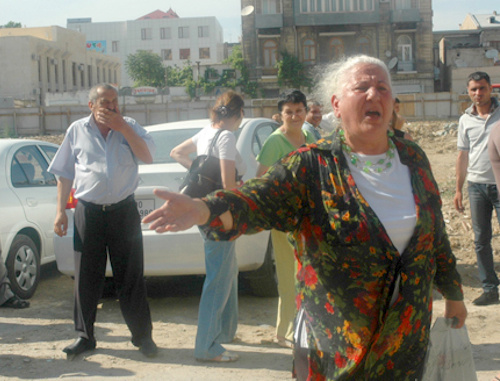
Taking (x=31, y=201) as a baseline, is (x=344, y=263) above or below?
above

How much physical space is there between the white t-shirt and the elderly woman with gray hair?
2.20 metres

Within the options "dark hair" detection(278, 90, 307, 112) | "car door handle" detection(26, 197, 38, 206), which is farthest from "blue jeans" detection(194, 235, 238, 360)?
"car door handle" detection(26, 197, 38, 206)

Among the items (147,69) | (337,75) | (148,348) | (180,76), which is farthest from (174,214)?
(147,69)

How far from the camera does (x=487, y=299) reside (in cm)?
619

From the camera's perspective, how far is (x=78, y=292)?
4.91 m

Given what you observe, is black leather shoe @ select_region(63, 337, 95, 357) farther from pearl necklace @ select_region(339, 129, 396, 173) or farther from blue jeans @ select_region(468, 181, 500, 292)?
blue jeans @ select_region(468, 181, 500, 292)

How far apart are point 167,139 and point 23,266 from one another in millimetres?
1992

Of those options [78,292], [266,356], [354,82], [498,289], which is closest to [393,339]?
[354,82]

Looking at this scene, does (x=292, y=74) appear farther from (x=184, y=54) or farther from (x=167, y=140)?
(x=184, y=54)

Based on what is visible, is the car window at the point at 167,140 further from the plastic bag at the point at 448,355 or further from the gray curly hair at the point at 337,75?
the plastic bag at the point at 448,355

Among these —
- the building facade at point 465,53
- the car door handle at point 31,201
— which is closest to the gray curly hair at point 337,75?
the car door handle at point 31,201

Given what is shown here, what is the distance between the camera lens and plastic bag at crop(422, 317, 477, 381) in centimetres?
265

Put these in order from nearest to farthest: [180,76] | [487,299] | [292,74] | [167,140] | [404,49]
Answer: [487,299] < [167,140] < [292,74] < [404,49] < [180,76]

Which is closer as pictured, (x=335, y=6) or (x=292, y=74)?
(x=292, y=74)
